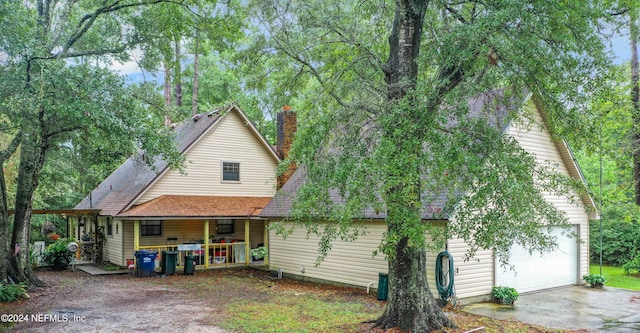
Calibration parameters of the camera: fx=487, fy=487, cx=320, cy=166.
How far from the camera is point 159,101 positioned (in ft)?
52.1

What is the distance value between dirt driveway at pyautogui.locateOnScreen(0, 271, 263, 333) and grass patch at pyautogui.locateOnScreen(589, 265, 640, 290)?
1276 centimetres

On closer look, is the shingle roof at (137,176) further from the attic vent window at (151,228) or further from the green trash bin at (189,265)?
the green trash bin at (189,265)

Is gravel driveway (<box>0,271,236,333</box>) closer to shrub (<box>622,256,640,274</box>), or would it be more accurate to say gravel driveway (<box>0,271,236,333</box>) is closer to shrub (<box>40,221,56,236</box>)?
shrub (<box>40,221,56,236</box>)

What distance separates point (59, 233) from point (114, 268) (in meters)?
13.9

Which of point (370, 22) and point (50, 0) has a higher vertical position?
point (50, 0)

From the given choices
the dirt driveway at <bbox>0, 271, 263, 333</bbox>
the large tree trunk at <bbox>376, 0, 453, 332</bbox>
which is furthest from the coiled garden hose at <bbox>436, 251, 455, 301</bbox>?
the dirt driveway at <bbox>0, 271, 263, 333</bbox>

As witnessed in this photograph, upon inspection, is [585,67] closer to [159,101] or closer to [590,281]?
[590,281]

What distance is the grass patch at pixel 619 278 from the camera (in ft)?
55.1

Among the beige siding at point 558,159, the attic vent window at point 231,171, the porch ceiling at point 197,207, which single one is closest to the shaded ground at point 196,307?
the porch ceiling at point 197,207

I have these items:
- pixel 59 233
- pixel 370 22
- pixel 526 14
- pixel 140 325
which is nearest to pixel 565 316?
pixel 526 14

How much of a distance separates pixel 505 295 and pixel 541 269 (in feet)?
10.6

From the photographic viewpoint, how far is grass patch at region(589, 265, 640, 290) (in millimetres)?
16789

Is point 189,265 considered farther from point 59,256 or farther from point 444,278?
point 444,278

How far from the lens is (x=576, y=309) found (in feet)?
39.4
